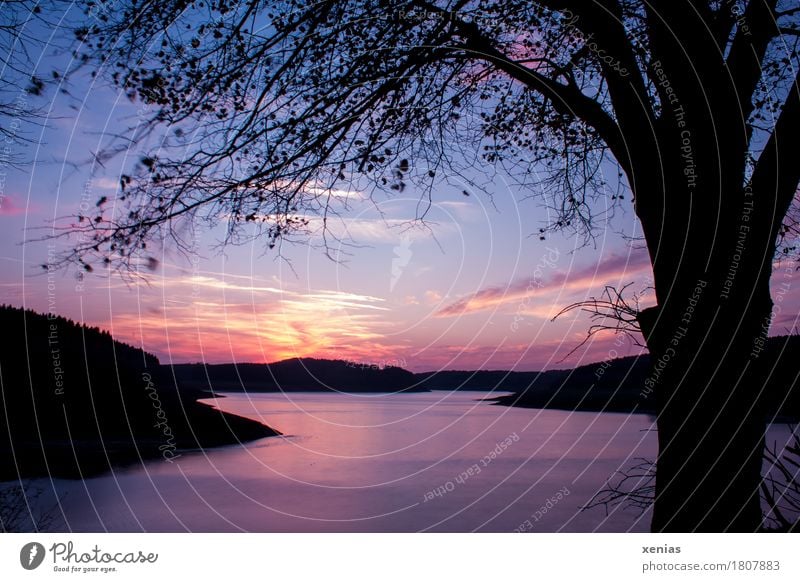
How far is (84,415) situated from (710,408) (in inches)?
920

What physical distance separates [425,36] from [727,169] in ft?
11.7

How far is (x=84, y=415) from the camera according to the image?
76.3 ft

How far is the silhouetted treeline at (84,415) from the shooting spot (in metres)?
16.4

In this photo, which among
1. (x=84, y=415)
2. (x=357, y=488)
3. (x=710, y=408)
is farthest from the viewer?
(x=357, y=488)

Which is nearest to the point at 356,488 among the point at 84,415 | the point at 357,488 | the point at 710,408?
the point at 357,488

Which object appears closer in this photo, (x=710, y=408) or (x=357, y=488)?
(x=710, y=408)

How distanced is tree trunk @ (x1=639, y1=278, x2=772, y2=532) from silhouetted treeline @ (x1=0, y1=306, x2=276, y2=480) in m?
11.1

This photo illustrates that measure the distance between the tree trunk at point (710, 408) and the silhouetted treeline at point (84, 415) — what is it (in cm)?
1107

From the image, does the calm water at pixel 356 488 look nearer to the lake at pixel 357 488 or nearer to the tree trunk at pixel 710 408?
the lake at pixel 357 488

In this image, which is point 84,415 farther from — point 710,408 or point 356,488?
point 710,408

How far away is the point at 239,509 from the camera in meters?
24.4

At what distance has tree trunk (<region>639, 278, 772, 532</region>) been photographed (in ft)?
17.6

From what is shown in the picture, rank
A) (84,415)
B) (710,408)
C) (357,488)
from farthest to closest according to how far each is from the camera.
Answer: (357,488) < (84,415) < (710,408)
